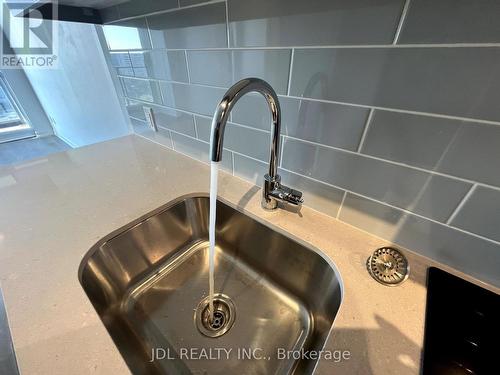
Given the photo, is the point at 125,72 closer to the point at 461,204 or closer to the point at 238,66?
the point at 238,66

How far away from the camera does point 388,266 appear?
41 cm

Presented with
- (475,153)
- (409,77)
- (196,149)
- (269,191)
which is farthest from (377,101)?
(196,149)

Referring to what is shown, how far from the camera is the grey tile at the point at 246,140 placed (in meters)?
0.55

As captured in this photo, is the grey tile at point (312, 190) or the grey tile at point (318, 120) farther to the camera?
the grey tile at point (312, 190)

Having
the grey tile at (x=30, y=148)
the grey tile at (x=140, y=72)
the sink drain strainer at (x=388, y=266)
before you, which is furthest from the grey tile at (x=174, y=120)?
the grey tile at (x=30, y=148)

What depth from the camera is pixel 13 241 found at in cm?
46

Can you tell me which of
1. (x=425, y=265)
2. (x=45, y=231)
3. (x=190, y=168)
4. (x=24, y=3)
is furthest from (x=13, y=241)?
(x=425, y=265)

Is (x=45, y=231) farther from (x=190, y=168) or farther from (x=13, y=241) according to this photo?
(x=190, y=168)

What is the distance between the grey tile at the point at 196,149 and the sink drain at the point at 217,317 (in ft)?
1.29

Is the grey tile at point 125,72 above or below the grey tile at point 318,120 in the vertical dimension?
above

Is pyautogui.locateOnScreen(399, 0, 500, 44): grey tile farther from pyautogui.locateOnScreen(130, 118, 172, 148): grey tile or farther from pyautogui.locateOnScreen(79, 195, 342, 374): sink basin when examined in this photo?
pyautogui.locateOnScreen(130, 118, 172, 148): grey tile

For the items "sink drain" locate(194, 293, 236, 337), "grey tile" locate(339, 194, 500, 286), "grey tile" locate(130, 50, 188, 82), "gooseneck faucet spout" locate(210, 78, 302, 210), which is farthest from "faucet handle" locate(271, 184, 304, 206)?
"grey tile" locate(130, 50, 188, 82)

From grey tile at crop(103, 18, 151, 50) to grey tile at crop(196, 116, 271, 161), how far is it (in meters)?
0.30

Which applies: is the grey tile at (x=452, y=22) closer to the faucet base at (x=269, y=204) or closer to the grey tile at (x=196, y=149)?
the faucet base at (x=269, y=204)
